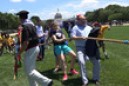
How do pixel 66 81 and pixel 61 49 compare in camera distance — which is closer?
pixel 66 81

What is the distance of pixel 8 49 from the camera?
26766 mm

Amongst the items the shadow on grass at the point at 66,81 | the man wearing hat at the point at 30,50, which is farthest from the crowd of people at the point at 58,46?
the shadow on grass at the point at 66,81

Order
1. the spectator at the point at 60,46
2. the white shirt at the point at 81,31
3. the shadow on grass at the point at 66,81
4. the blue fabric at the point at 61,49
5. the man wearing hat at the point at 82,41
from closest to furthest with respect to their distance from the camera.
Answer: the man wearing hat at the point at 82,41 < the white shirt at the point at 81,31 < the shadow on grass at the point at 66,81 < the spectator at the point at 60,46 < the blue fabric at the point at 61,49

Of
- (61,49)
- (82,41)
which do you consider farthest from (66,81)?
(82,41)

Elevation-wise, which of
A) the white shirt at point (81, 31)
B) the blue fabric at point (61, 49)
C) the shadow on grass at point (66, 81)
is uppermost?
the white shirt at point (81, 31)

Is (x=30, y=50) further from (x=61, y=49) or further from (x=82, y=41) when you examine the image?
(x=61, y=49)

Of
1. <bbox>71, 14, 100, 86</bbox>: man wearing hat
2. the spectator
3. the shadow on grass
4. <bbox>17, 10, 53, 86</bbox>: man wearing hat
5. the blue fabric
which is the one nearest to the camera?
<bbox>17, 10, 53, 86</bbox>: man wearing hat

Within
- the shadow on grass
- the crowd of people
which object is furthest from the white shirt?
the shadow on grass

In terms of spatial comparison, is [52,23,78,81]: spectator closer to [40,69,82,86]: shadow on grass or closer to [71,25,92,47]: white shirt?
[40,69,82,86]: shadow on grass

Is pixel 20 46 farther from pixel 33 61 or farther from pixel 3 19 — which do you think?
pixel 3 19

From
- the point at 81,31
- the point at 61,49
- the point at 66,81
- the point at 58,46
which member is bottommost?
the point at 66,81

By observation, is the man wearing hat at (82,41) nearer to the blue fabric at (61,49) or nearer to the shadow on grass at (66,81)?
the shadow on grass at (66,81)

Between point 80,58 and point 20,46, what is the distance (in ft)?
7.17

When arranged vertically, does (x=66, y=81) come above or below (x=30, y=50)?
below
